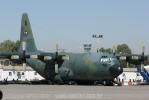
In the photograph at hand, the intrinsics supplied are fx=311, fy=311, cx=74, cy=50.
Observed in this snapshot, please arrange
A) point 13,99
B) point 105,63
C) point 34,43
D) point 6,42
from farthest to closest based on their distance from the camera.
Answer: point 6,42, point 34,43, point 105,63, point 13,99

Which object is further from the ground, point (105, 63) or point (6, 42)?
point (6, 42)

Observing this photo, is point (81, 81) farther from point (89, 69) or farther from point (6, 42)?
point (6, 42)

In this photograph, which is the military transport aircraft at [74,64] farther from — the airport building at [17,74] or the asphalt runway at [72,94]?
the airport building at [17,74]

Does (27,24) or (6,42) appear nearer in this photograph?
(27,24)

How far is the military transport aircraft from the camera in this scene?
132ft

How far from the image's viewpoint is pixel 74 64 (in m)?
44.0

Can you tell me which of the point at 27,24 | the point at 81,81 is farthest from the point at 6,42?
the point at 81,81

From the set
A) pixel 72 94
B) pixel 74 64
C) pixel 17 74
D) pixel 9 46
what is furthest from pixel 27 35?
pixel 9 46

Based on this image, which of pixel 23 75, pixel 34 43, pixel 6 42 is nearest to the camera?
pixel 34 43

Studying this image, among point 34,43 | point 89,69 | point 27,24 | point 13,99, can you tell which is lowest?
point 13,99

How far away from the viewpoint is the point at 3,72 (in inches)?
2862

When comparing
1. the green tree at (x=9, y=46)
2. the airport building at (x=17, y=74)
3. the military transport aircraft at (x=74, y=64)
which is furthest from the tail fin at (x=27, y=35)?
the green tree at (x=9, y=46)

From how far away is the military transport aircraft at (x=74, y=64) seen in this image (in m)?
40.2

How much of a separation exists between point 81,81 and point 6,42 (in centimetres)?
11522
